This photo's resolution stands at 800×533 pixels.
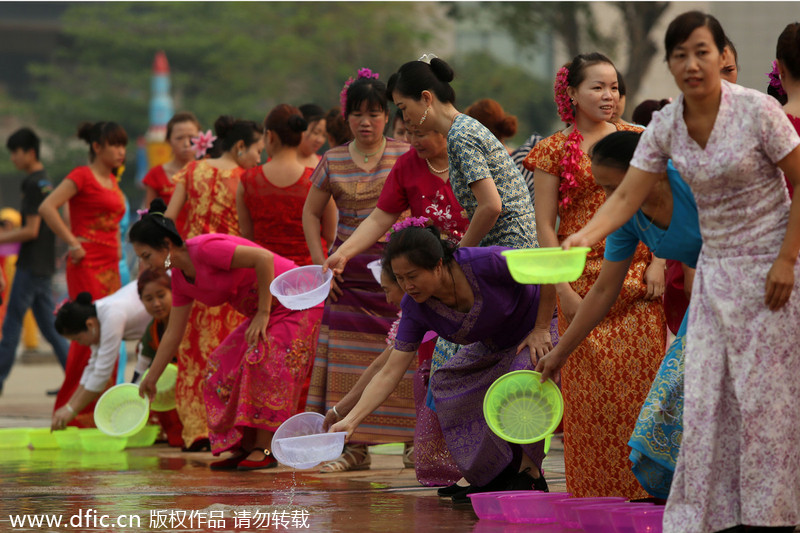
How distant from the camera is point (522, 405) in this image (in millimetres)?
4512

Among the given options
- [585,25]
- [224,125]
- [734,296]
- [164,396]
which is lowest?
[164,396]

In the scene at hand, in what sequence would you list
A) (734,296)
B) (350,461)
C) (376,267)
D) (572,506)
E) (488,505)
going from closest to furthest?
1. (734,296)
2. (572,506)
3. (488,505)
4. (376,267)
5. (350,461)

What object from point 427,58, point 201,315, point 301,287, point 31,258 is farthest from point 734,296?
point 31,258

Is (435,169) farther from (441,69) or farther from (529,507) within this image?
(529,507)

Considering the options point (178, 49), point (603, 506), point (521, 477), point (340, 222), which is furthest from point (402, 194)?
point (178, 49)

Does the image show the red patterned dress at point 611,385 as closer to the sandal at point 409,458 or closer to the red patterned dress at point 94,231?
the sandal at point 409,458

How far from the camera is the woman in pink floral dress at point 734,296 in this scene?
346 cm

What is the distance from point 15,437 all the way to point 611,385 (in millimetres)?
4481

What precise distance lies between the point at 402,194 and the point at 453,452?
1.31 m

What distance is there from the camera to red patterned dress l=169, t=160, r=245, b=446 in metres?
7.46

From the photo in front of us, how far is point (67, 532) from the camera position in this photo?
14.5ft

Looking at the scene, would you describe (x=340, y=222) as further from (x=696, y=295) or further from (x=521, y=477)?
(x=696, y=295)

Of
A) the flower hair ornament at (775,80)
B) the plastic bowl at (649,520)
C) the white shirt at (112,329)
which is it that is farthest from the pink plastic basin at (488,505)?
the white shirt at (112,329)

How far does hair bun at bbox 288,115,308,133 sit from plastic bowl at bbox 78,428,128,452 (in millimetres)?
2208
